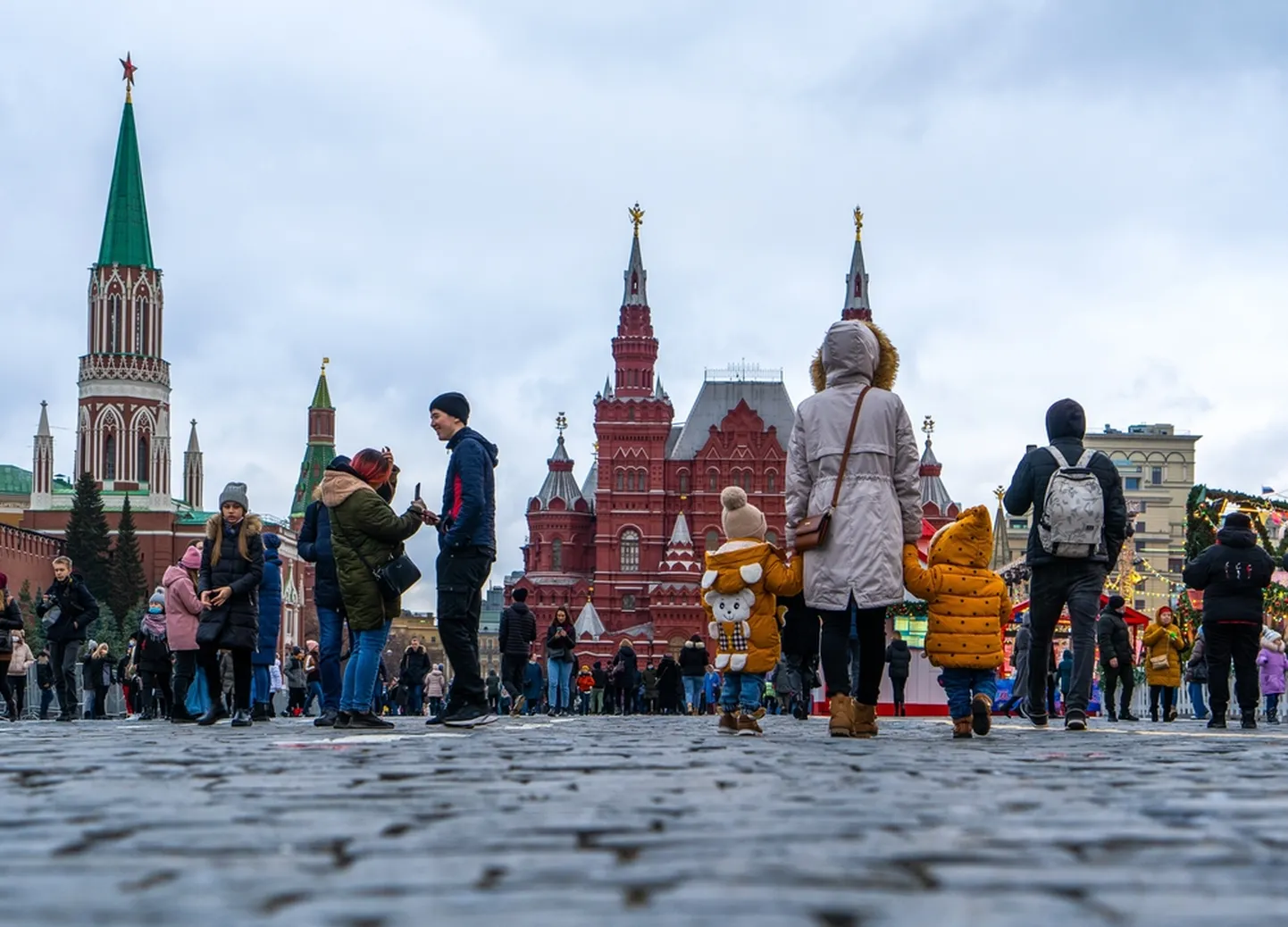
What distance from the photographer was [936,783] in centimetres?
562

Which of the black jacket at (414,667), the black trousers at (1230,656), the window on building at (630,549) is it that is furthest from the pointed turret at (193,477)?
the black trousers at (1230,656)

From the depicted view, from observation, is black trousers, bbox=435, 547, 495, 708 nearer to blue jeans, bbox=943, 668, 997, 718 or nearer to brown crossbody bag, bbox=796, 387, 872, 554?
brown crossbody bag, bbox=796, 387, 872, 554

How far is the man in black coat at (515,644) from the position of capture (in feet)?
75.5

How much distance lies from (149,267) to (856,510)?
361ft

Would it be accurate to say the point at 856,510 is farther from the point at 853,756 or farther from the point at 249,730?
the point at 249,730

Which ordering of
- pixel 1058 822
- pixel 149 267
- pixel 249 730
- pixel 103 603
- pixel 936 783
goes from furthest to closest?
pixel 149 267, pixel 103 603, pixel 249 730, pixel 936 783, pixel 1058 822

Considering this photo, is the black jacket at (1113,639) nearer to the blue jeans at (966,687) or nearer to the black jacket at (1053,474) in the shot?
the black jacket at (1053,474)

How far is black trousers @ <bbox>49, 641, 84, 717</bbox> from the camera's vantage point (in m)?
17.9

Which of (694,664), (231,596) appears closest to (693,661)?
(694,664)

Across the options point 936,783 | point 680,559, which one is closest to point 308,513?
point 936,783

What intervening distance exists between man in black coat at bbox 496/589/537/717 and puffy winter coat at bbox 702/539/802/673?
12.7 meters

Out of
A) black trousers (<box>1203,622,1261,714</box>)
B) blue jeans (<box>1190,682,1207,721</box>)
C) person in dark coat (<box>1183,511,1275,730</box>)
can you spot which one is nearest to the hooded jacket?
person in dark coat (<box>1183,511,1275,730</box>)

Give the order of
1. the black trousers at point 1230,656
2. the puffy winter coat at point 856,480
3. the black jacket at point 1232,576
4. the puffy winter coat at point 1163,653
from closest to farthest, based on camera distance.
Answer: the puffy winter coat at point 856,480 → the black jacket at point 1232,576 → the black trousers at point 1230,656 → the puffy winter coat at point 1163,653

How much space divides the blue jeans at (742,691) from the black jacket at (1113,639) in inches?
437
